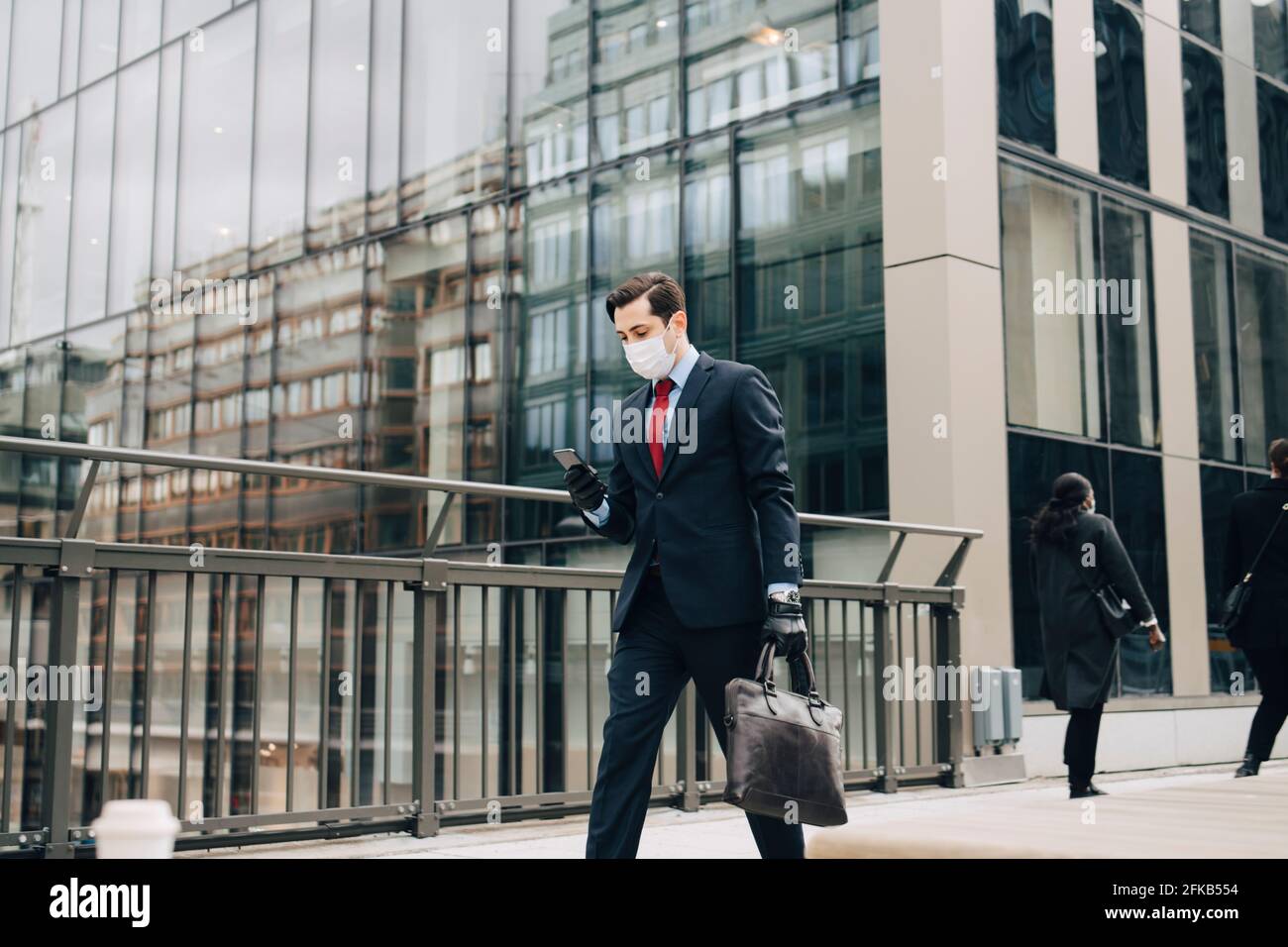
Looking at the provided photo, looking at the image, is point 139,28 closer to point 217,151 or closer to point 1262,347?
point 217,151

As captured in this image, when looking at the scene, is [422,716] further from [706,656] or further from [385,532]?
[385,532]

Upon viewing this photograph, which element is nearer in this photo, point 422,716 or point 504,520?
point 422,716

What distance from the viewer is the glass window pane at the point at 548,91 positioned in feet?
50.8

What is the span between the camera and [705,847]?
6.11 meters

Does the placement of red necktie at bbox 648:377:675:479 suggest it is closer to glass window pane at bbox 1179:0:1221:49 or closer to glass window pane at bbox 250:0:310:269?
glass window pane at bbox 1179:0:1221:49

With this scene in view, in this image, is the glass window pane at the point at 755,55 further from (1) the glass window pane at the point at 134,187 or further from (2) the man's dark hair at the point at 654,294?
(1) the glass window pane at the point at 134,187

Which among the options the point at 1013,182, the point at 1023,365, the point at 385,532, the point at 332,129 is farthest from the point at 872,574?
the point at 332,129

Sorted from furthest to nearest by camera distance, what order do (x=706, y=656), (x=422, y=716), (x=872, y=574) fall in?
(x=872, y=574), (x=422, y=716), (x=706, y=656)

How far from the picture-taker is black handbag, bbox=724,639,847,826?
151 inches

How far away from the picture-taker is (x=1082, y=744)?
810 cm

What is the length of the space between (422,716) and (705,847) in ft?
4.81

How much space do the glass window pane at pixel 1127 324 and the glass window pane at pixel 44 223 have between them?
1801 centimetres

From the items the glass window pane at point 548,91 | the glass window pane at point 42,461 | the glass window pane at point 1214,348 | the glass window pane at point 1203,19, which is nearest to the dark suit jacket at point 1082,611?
the glass window pane at point 1214,348

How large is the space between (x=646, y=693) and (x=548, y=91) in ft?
41.8
